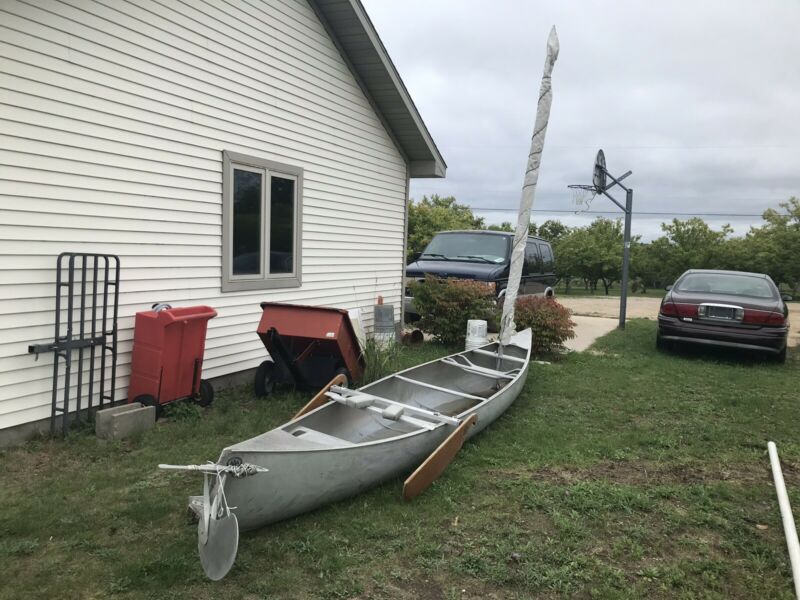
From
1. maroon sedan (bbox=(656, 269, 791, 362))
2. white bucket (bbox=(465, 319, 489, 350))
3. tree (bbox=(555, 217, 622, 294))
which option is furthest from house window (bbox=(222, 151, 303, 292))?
tree (bbox=(555, 217, 622, 294))

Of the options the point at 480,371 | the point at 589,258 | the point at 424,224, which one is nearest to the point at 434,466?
the point at 480,371

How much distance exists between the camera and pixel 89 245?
17.6 ft

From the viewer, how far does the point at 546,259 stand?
14.7 meters

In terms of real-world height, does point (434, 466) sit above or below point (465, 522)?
above

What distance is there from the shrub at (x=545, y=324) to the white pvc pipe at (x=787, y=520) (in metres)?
4.76

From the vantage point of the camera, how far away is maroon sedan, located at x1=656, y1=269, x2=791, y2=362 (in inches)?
362

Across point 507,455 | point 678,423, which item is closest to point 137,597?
point 507,455

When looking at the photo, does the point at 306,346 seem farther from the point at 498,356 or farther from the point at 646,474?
the point at 646,474

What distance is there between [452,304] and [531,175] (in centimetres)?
333

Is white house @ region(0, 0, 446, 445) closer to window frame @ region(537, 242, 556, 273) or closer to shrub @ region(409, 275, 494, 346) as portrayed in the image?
shrub @ region(409, 275, 494, 346)

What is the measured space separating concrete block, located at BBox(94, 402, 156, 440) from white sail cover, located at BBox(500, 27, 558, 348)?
417 centimetres

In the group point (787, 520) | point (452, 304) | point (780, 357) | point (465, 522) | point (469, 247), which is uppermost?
point (469, 247)

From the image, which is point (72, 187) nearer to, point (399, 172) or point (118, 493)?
point (118, 493)

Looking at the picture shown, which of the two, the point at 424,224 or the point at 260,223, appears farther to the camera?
the point at 424,224
